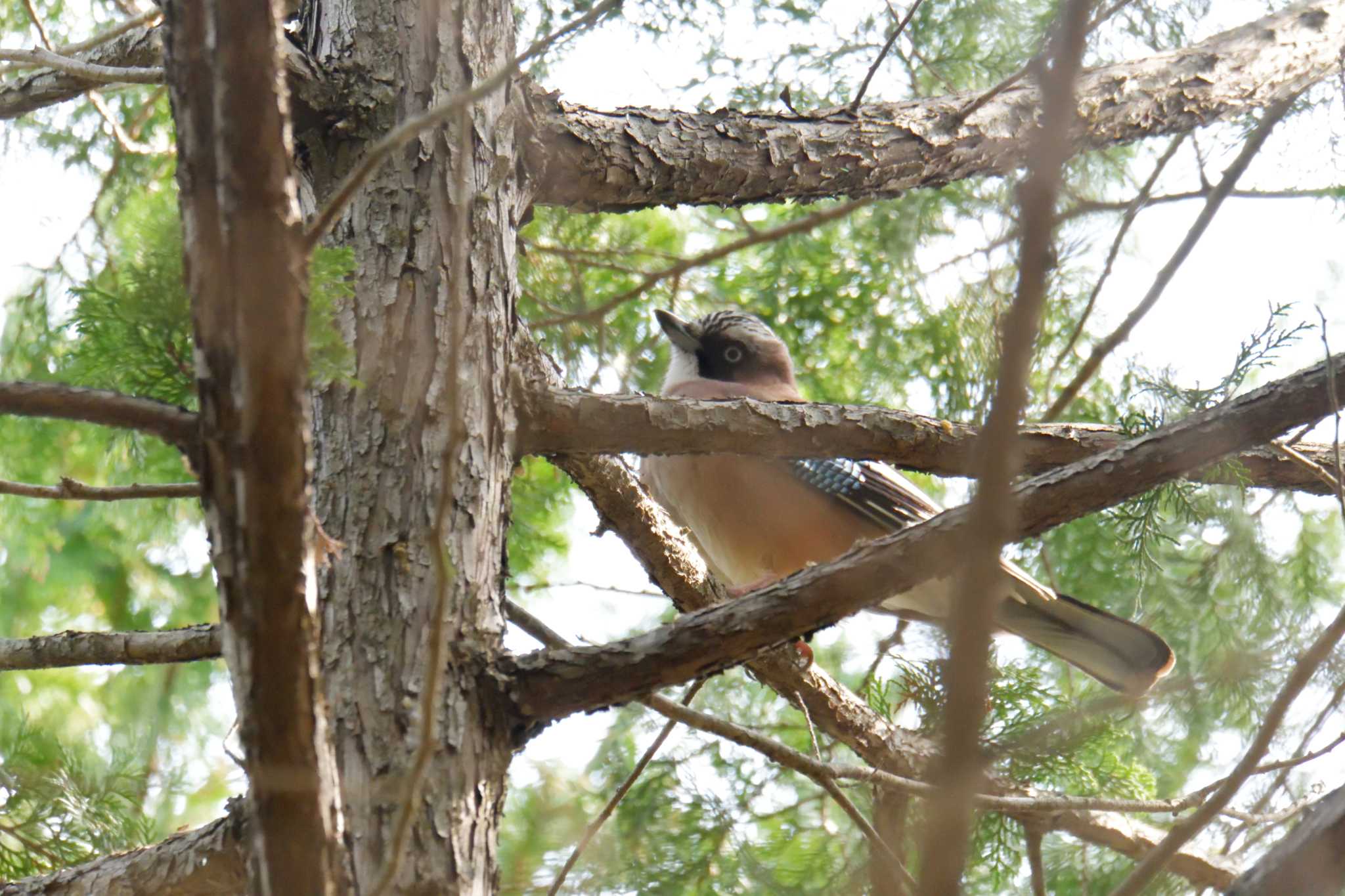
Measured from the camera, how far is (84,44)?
10.3ft

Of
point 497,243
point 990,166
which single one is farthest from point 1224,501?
point 497,243

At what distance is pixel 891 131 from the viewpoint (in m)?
3.47

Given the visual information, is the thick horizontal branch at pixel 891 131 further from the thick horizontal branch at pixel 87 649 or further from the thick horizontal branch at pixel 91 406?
the thick horizontal branch at pixel 91 406

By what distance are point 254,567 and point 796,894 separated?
77.3 inches

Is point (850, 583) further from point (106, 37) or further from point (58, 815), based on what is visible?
point (106, 37)

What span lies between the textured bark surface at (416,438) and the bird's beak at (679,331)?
88.7 inches

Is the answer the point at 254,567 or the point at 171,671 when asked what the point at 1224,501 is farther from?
the point at 171,671

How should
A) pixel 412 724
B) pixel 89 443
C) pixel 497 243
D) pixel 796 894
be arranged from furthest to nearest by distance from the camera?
pixel 89 443 < pixel 796 894 < pixel 497 243 < pixel 412 724

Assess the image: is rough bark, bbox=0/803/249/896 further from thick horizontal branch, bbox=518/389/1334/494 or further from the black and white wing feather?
the black and white wing feather

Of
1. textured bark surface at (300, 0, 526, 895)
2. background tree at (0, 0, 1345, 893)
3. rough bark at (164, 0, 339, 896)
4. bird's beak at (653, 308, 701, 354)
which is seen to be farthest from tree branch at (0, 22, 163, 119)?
bird's beak at (653, 308, 701, 354)

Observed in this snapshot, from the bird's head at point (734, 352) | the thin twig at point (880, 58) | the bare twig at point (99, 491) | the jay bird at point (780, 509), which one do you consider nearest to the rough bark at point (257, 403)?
the bare twig at point (99, 491)

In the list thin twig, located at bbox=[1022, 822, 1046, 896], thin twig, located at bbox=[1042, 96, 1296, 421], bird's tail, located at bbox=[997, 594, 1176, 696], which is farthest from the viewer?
bird's tail, located at bbox=[997, 594, 1176, 696]

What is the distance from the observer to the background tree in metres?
1.35

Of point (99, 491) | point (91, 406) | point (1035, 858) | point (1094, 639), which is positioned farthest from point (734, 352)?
point (91, 406)
